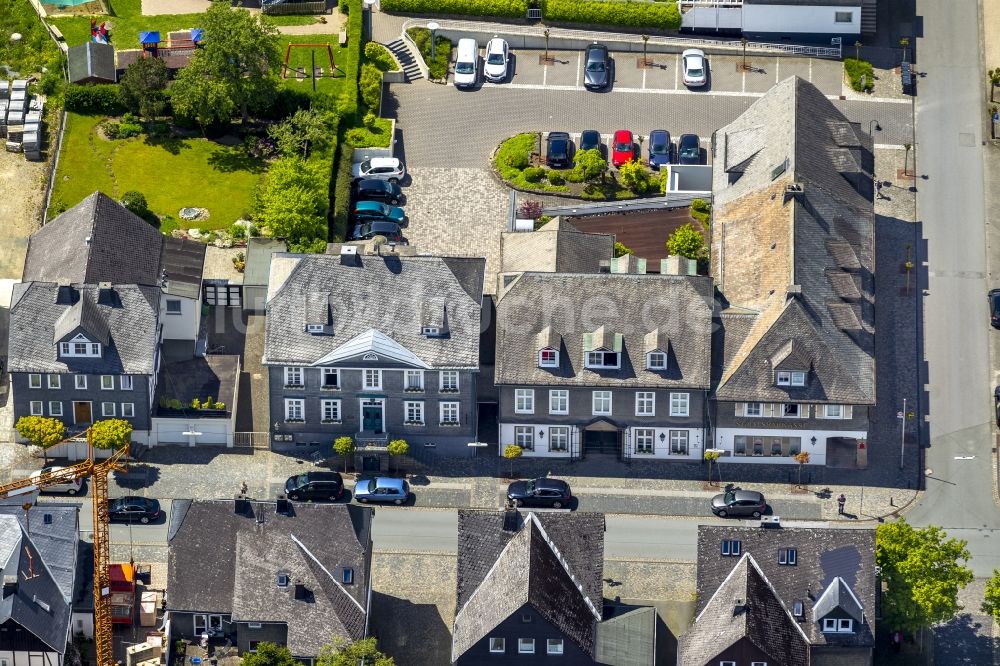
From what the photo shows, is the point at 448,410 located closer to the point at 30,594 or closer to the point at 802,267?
the point at 802,267

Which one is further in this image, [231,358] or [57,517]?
[231,358]

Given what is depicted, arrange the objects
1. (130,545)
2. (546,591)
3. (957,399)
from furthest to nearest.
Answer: (957,399) < (130,545) < (546,591)

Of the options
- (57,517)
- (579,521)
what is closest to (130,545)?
(57,517)

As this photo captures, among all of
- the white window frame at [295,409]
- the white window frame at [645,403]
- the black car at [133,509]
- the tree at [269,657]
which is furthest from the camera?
the white window frame at [295,409]

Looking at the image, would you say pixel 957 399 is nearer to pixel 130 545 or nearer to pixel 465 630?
pixel 465 630

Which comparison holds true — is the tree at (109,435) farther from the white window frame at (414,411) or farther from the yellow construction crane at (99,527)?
the white window frame at (414,411)

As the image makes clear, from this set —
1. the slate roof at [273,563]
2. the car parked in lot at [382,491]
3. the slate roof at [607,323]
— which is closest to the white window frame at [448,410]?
the slate roof at [607,323]
